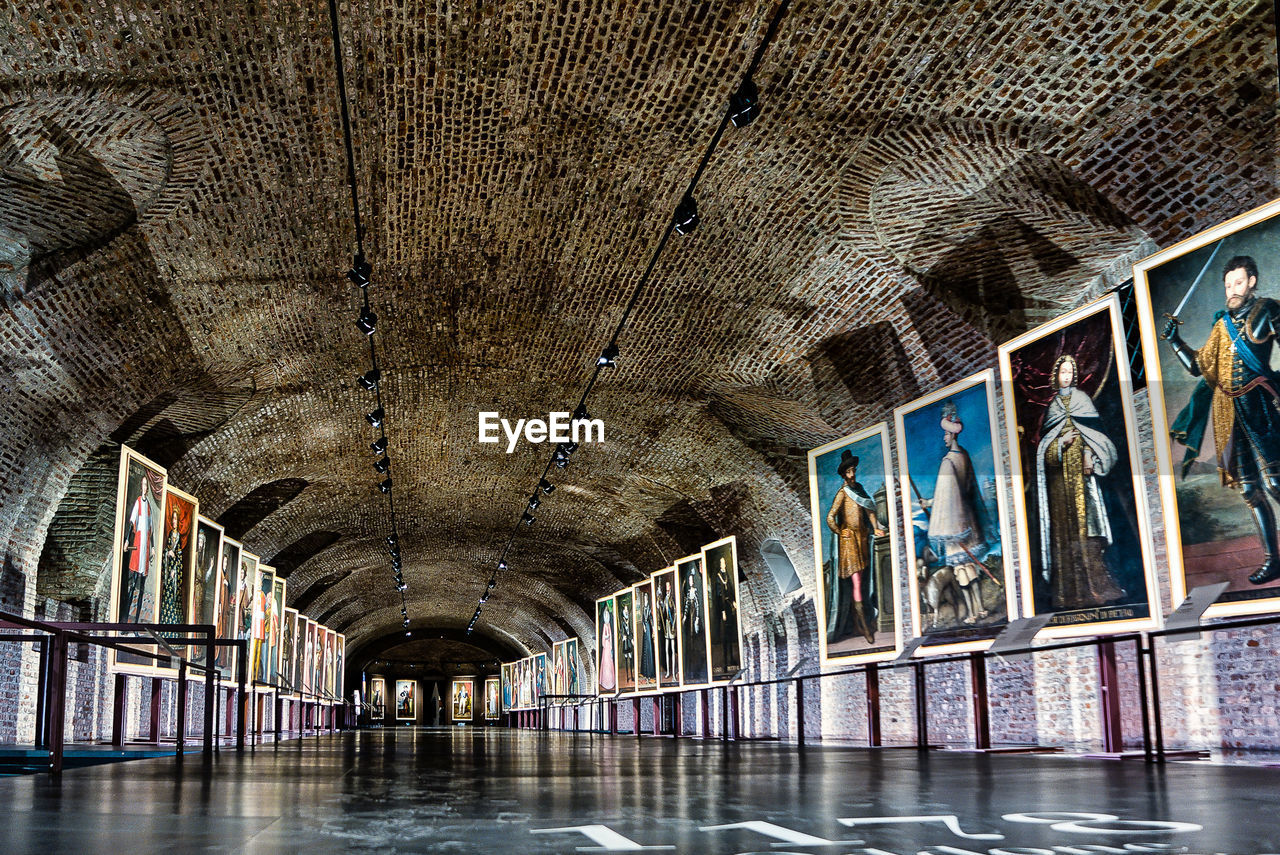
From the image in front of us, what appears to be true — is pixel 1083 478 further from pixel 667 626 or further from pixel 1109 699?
pixel 667 626

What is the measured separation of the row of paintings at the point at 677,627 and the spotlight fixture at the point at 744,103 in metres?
13.3

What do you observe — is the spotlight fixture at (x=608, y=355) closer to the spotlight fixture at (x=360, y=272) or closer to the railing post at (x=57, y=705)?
the spotlight fixture at (x=360, y=272)

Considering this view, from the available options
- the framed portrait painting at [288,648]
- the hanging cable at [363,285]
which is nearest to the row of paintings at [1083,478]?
Result: the hanging cable at [363,285]

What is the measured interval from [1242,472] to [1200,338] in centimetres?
114

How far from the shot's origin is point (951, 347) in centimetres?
1405

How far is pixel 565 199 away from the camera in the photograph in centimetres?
1276

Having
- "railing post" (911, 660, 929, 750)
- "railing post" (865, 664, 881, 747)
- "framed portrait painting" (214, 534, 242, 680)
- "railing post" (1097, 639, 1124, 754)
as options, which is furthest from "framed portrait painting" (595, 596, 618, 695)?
"railing post" (1097, 639, 1124, 754)

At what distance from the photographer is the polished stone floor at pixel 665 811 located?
362 centimetres

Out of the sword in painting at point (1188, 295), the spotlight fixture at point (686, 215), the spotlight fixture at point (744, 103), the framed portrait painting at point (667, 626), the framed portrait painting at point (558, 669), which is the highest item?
the spotlight fixture at point (744, 103)

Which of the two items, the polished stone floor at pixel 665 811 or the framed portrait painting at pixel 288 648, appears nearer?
the polished stone floor at pixel 665 811

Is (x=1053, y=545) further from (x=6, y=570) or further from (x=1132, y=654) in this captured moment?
(x=6, y=570)

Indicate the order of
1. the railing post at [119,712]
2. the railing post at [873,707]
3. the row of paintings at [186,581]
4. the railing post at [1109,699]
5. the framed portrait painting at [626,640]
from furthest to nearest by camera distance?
the framed portrait painting at [626,640] < the railing post at [119,712] < the row of paintings at [186,581] < the railing post at [873,707] < the railing post at [1109,699]

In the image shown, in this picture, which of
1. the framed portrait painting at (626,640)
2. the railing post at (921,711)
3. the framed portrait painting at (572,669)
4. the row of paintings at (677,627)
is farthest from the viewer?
the framed portrait painting at (572,669)

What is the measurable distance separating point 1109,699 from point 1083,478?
2.10 m
